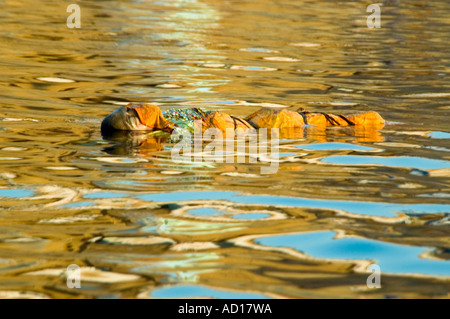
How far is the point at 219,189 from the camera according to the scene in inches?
189

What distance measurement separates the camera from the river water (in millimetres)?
3416

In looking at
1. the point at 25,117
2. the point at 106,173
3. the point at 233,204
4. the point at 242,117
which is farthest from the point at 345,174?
the point at 25,117

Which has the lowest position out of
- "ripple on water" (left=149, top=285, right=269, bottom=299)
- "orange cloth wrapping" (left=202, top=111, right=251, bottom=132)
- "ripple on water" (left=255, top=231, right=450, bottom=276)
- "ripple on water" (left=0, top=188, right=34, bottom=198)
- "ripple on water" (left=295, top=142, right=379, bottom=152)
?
"ripple on water" (left=149, top=285, right=269, bottom=299)

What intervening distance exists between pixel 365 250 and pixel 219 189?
1262 millimetres

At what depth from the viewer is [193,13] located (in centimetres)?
1881

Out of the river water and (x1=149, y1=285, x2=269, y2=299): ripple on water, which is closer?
(x1=149, y1=285, x2=269, y2=299): ripple on water

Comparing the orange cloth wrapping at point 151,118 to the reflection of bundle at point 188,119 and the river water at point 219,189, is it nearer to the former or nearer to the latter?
the reflection of bundle at point 188,119

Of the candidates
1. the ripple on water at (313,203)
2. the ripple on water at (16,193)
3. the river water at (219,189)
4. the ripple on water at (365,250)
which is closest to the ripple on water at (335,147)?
the river water at (219,189)

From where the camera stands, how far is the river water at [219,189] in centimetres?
342

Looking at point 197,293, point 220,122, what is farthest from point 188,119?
point 197,293

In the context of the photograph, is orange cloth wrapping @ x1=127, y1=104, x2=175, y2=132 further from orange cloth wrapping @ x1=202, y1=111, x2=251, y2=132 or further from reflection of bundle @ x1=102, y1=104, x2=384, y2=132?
orange cloth wrapping @ x1=202, y1=111, x2=251, y2=132

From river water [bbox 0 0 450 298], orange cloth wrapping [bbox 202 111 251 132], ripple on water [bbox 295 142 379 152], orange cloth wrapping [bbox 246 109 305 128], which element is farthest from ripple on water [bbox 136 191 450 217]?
orange cloth wrapping [bbox 246 109 305 128]

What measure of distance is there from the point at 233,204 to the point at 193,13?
14.8 metres
